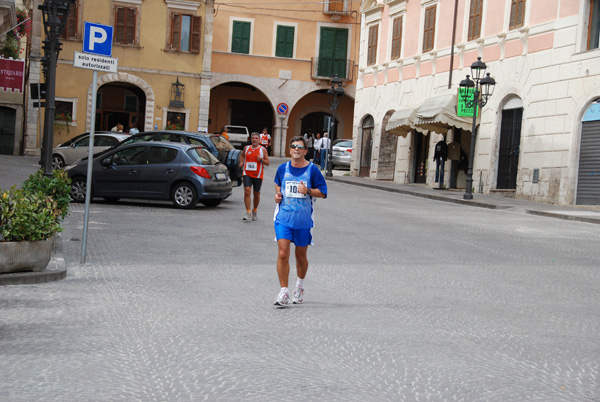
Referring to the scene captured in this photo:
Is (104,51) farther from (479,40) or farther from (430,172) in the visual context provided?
(430,172)

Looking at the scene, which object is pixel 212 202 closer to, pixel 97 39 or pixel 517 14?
pixel 97 39

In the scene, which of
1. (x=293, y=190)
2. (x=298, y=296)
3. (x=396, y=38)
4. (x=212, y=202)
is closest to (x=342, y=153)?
(x=396, y=38)

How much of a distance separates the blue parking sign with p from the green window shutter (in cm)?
4113

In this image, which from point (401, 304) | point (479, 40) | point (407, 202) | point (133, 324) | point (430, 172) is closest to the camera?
point (133, 324)

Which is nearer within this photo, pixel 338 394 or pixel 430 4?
pixel 338 394

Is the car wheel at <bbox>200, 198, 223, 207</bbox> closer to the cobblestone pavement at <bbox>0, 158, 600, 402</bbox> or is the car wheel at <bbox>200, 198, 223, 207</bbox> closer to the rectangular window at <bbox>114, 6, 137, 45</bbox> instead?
the cobblestone pavement at <bbox>0, 158, 600, 402</bbox>

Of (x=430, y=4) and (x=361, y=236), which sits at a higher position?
(x=430, y=4)

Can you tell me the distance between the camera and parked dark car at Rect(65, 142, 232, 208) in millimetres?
18641

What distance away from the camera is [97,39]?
34.8 feet

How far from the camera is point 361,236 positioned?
14.7 metres

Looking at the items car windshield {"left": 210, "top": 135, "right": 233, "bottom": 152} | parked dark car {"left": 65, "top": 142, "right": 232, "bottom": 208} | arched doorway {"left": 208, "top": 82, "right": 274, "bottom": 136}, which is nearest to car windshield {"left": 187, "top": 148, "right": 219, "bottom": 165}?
parked dark car {"left": 65, "top": 142, "right": 232, "bottom": 208}

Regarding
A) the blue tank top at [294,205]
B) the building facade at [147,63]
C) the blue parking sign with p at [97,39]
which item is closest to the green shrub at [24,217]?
the blue parking sign with p at [97,39]

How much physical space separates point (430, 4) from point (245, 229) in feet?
70.1

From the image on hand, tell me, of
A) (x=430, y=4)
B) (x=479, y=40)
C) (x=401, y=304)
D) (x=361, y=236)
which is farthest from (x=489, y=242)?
(x=430, y=4)
